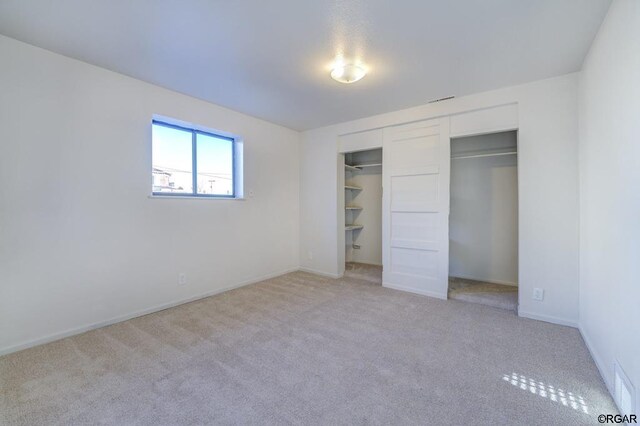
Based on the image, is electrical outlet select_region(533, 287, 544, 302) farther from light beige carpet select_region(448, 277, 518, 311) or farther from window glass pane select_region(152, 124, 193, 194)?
window glass pane select_region(152, 124, 193, 194)

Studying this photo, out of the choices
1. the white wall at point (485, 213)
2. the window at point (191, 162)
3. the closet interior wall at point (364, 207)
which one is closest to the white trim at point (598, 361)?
the white wall at point (485, 213)

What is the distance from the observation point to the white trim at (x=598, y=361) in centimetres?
169

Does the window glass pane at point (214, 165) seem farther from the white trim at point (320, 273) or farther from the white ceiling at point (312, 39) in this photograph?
the white trim at point (320, 273)

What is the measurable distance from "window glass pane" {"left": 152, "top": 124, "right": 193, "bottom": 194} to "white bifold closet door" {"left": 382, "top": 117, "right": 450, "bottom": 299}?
Answer: 2.66m

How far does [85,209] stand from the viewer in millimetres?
2471

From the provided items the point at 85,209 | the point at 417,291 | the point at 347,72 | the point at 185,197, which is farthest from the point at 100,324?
the point at 417,291

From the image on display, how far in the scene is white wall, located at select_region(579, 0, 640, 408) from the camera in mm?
1404

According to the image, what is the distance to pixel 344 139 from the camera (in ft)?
14.1

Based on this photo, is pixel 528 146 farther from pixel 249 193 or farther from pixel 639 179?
pixel 249 193

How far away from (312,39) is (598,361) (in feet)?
10.6

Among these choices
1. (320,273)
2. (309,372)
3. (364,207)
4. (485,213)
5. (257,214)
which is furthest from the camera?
(364,207)

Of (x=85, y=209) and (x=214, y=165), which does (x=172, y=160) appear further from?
(x=85, y=209)

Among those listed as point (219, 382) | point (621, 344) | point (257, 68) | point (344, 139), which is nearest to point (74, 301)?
point (219, 382)

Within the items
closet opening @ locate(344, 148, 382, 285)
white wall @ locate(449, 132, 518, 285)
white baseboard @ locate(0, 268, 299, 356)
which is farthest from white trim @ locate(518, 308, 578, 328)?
white baseboard @ locate(0, 268, 299, 356)
